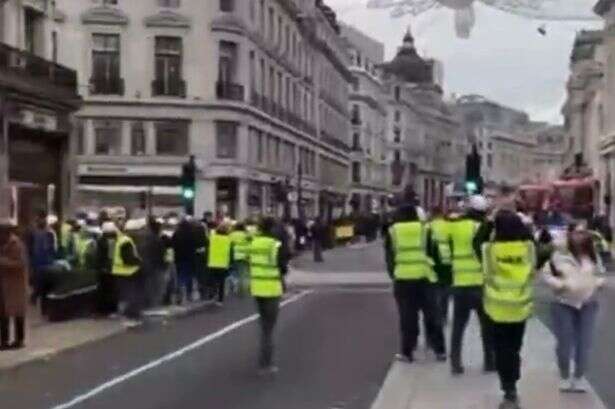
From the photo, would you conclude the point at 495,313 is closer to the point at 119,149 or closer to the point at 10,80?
the point at 10,80

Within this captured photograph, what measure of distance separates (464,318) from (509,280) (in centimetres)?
309

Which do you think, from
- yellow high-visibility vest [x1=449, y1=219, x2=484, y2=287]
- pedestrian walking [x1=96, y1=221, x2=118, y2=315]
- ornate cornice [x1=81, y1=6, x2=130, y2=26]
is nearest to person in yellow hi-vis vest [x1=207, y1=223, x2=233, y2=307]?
pedestrian walking [x1=96, y1=221, x2=118, y2=315]

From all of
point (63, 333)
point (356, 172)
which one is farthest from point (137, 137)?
point (356, 172)

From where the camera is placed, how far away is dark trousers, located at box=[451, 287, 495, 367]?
15.8 metres

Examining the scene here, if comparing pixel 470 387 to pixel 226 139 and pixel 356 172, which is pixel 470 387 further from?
pixel 356 172

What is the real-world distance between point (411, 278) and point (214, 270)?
14.0 metres

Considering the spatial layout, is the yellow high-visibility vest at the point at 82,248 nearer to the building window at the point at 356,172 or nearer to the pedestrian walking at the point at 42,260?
the pedestrian walking at the point at 42,260

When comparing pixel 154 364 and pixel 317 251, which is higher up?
pixel 317 251

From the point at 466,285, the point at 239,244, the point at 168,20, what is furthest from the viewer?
the point at 168,20

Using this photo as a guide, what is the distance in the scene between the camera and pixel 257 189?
7588 centimetres

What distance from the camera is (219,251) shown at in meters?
30.5

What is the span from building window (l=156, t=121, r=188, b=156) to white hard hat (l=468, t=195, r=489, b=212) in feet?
177

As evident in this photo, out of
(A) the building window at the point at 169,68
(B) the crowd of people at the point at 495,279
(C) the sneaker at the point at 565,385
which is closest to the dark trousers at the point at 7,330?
(B) the crowd of people at the point at 495,279

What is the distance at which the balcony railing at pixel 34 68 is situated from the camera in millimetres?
34406
